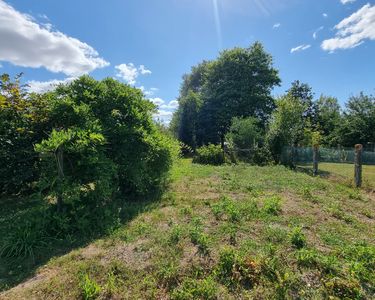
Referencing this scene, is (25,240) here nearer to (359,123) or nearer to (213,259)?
(213,259)

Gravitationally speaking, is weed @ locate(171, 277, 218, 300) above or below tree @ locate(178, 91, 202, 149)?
below

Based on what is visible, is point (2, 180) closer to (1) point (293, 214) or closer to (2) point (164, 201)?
(2) point (164, 201)

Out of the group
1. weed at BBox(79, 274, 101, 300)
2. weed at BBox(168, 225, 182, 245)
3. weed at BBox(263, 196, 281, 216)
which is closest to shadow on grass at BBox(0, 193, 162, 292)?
weed at BBox(79, 274, 101, 300)

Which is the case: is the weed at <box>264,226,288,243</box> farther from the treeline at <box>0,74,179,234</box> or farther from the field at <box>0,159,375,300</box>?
the treeline at <box>0,74,179,234</box>

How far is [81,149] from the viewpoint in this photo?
4.72 m

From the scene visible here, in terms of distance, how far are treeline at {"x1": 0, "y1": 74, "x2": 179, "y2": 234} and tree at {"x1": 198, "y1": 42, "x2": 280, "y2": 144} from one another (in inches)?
769

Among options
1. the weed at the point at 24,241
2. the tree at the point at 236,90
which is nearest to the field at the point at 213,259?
the weed at the point at 24,241

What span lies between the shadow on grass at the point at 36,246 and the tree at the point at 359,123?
25510mm

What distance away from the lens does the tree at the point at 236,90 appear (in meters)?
26.2

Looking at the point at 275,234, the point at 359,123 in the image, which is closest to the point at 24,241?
the point at 275,234

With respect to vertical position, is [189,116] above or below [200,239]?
above

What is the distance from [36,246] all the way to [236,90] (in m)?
24.4

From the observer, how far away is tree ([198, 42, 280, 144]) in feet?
86.1

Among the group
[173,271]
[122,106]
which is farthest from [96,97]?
[173,271]
